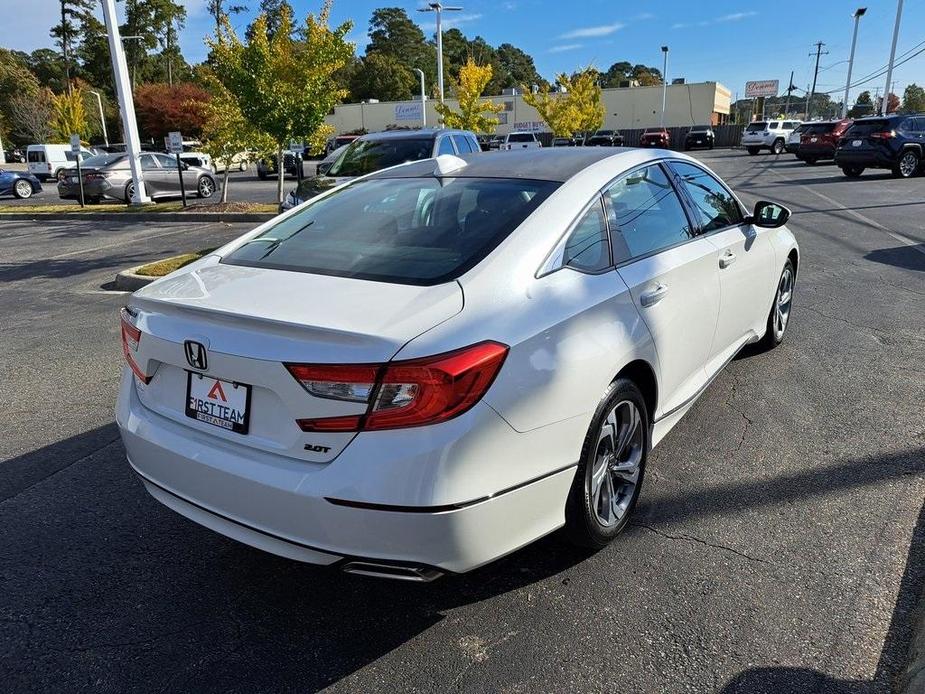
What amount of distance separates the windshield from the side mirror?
264 inches

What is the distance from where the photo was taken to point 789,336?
5.84m

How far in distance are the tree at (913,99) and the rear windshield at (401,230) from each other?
122 metres

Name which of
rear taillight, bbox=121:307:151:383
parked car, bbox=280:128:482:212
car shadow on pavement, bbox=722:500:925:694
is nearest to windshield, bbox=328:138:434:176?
parked car, bbox=280:128:482:212

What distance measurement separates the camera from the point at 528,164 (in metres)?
3.38

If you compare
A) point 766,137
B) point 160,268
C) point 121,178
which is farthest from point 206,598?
point 766,137

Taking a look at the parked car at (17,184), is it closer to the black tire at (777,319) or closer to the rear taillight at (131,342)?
the rear taillight at (131,342)

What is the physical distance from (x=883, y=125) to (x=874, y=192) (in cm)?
487

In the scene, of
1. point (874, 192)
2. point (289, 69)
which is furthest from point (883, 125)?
point (289, 69)

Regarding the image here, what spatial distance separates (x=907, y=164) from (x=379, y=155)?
1770 cm

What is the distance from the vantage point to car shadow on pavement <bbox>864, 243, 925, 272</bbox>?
854cm

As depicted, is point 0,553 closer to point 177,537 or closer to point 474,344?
point 177,537

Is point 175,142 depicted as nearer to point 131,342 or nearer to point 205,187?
point 205,187

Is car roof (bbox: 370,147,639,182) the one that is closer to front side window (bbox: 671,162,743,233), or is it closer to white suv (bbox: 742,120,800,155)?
front side window (bbox: 671,162,743,233)

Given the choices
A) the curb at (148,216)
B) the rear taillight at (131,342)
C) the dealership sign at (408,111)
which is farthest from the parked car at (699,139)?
the rear taillight at (131,342)
